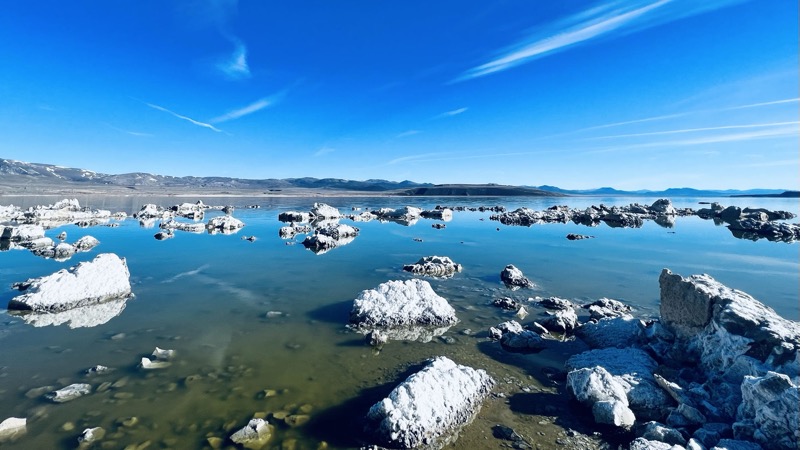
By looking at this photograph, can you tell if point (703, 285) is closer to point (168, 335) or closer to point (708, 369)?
point (708, 369)

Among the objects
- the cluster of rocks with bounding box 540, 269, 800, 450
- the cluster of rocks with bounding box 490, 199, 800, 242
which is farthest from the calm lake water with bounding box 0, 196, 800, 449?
the cluster of rocks with bounding box 490, 199, 800, 242

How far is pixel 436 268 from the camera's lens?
Answer: 17.7 metres

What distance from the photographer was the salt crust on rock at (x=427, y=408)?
19.1 ft


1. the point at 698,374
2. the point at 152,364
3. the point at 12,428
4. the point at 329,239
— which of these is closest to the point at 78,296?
the point at 152,364

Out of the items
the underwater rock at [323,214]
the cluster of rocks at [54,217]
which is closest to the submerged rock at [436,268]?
the underwater rock at [323,214]

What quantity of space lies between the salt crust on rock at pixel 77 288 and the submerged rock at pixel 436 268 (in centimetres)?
1205

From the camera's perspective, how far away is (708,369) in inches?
299

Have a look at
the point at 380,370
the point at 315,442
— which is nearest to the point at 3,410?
the point at 315,442

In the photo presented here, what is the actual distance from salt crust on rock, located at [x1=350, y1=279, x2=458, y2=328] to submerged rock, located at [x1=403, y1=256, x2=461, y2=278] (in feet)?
17.9

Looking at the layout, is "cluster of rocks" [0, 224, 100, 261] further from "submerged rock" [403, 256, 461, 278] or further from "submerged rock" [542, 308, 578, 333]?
"submerged rock" [542, 308, 578, 333]

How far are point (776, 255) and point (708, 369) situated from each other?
2632 cm

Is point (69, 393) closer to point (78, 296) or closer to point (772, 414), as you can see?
point (78, 296)

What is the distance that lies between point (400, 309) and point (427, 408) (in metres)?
5.03

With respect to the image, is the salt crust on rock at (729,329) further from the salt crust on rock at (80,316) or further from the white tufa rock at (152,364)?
the salt crust on rock at (80,316)
